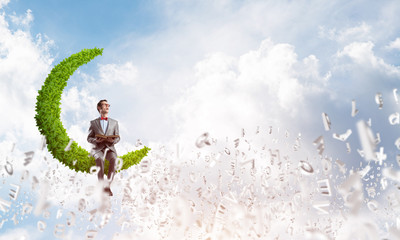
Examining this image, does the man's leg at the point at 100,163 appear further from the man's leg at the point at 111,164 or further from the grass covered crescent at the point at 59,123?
the grass covered crescent at the point at 59,123

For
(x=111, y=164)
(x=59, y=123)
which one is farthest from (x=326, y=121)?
(x=59, y=123)

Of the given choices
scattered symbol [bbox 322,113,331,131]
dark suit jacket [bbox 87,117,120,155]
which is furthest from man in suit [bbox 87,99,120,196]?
scattered symbol [bbox 322,113,331,131]

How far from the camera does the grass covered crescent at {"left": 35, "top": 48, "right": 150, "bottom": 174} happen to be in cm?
1052

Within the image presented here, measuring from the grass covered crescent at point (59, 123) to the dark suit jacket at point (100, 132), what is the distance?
1.91 feet

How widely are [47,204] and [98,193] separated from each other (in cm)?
211

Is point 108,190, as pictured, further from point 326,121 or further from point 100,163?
point 326,121

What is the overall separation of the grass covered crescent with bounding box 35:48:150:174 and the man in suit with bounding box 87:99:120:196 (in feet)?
1.41

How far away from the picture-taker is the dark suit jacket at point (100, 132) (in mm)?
10273

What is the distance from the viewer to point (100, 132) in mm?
10391

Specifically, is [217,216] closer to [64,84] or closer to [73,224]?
[73,224]

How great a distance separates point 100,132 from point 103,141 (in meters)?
0.30

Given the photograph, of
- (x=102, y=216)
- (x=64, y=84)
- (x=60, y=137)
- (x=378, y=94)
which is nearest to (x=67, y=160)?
(x=60, y=137)

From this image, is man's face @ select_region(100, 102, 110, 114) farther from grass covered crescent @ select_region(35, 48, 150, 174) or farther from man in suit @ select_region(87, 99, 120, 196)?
grass covered crescent @ select_region(35, 48, 150, 174)

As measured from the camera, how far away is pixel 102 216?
315 inches
